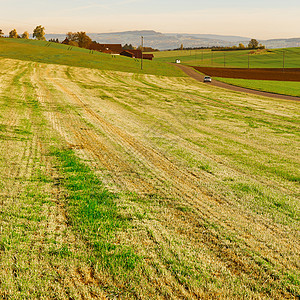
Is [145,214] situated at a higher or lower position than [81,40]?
lower

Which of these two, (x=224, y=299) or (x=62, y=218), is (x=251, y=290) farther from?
(x=62, y=218)

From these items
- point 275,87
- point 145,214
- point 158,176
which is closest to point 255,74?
point 275,87

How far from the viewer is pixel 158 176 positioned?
884 centimetres

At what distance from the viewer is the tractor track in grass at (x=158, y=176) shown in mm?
5672

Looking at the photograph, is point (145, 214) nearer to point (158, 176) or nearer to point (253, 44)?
point (158, 176)

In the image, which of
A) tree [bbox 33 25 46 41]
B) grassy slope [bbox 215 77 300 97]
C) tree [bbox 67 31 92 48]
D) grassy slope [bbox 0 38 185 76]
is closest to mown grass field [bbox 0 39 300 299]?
grassy slope [bbox 215 77 300 97]

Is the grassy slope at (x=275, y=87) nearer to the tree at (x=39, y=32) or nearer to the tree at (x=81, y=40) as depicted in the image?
the tree at (x=81, y=40)

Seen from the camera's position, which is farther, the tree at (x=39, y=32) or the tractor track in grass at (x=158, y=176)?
the tree at (x=39, y=32)

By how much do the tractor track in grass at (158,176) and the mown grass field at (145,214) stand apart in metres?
0.04

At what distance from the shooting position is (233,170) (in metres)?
9.68

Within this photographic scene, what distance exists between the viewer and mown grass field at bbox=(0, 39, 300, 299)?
14.8ft

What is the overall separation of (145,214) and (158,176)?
2.44 metres

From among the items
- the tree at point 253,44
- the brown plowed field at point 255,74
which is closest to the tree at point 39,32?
the brown plowed field at point 255,74

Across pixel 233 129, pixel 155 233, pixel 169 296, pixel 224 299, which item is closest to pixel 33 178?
pixel 155 233
